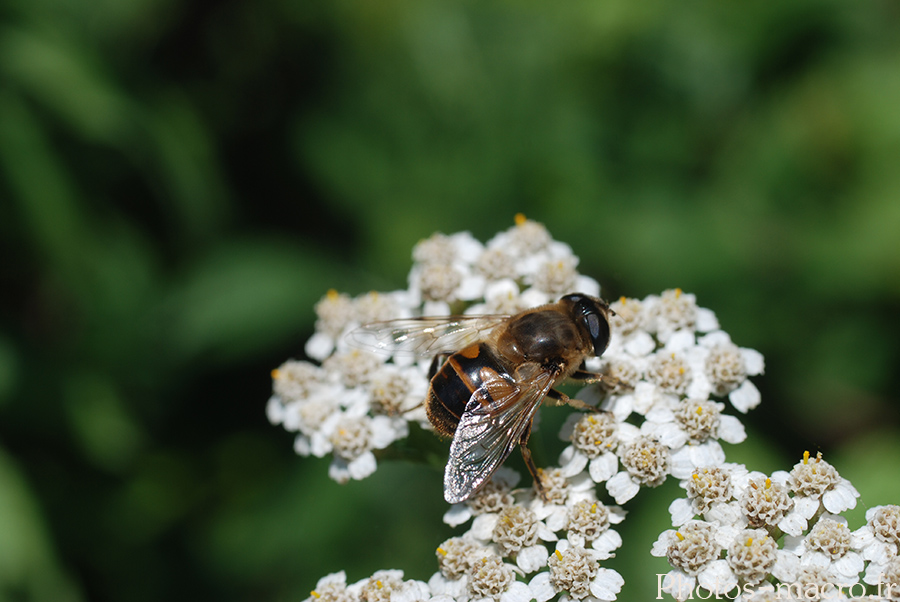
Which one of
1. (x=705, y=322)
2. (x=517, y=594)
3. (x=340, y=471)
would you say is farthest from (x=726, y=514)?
(x=340, y=471)

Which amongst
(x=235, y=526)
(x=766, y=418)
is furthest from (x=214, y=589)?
(x=766, y=418)

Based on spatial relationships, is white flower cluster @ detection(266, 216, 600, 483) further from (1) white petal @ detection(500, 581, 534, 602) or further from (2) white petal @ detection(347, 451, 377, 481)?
(1) white petal @ detection(500, 581, 534, 602)

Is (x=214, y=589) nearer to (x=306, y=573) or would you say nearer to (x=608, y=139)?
(x=306, y=573)

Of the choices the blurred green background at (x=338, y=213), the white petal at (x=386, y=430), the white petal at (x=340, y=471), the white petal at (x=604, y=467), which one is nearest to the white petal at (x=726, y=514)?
the white petal at (x=604, y=467)

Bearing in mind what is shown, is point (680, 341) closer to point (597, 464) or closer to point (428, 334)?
point (597, 464)

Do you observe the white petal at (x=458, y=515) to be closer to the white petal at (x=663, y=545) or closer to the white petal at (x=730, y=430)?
the white petal at (x=663, y=545)

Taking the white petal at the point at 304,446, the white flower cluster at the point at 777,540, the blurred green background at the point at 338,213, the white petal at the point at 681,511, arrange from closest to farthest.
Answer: the white flower cluster at the point at 777,540, the white petal at the point at 681,511, the white petal at the point at 304,446, the blurred green background at the point at 338,213
